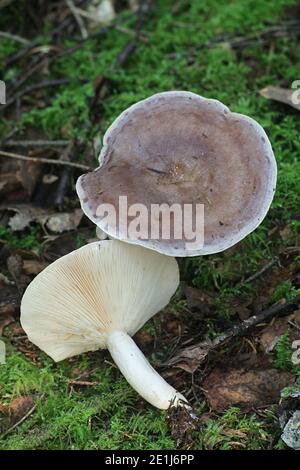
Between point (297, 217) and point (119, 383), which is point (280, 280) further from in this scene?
point (119, 383)

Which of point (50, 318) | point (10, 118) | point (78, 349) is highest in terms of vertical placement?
point (10, 118)

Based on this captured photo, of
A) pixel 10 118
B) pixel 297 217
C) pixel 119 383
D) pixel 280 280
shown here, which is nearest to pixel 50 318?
pixel 119 383

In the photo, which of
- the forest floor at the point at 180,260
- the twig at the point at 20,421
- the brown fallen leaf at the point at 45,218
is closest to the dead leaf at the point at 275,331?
the forest floor at the point at 180,260

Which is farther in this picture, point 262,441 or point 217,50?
point 217,50

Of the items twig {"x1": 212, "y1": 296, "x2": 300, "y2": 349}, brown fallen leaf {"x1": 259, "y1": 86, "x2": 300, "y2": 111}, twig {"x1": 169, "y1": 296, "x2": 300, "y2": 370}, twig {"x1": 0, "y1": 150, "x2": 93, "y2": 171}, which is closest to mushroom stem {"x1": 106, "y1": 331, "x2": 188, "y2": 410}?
twig {"x1": 169, "y1": 296, "x2": 300, "y2": 370}

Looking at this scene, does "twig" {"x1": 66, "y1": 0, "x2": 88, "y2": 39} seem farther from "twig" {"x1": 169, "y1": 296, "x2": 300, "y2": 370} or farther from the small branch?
"twig" {"x1": 169, "y1": 296, "x2": 300, "y2": 370}

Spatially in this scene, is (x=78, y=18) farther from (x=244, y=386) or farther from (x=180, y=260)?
(x=244, y=386)
